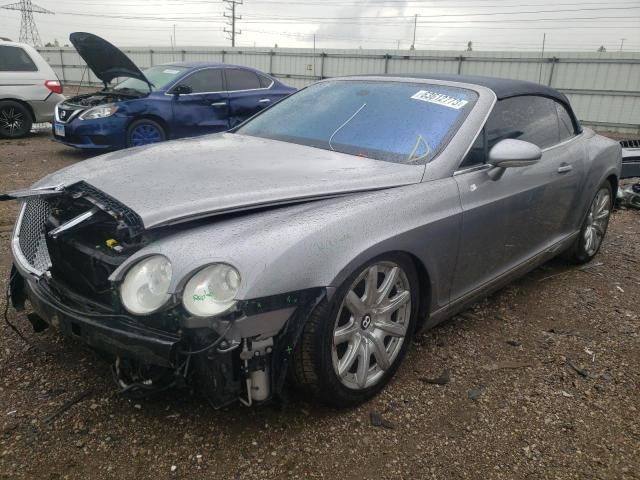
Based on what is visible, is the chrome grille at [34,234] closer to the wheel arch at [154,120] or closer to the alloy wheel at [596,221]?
the alloy wheel at [596,221]

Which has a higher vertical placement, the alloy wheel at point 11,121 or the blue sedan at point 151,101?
the blue sedan at point 151,101

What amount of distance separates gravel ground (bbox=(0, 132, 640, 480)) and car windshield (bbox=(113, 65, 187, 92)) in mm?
6085

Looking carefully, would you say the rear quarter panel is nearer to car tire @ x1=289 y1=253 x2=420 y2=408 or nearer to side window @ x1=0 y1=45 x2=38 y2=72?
car tire @ x1=289 y1=253 x2=420 y2=408

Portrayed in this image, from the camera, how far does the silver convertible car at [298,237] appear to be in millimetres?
1901

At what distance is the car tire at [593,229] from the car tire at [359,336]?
2.32 m

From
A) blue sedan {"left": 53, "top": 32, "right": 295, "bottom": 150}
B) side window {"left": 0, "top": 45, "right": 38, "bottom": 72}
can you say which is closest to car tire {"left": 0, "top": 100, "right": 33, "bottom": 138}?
side window {"left": 0, "top": 45, "right": 38, "bottom": 72}

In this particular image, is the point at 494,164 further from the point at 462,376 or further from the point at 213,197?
the point at 213,197

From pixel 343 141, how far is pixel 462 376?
1.42 meters

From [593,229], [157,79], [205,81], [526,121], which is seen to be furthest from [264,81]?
[526,121]

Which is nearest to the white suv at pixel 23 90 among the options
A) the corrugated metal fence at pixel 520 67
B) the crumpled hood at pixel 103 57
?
the crumpled hood at pixel 103 57

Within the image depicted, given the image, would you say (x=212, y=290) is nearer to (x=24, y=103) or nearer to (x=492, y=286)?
(x=492, y=286)

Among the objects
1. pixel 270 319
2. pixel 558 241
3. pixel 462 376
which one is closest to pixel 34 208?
pixel 270 319

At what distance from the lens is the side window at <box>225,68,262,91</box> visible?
879cm

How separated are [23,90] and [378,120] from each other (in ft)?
29.0
